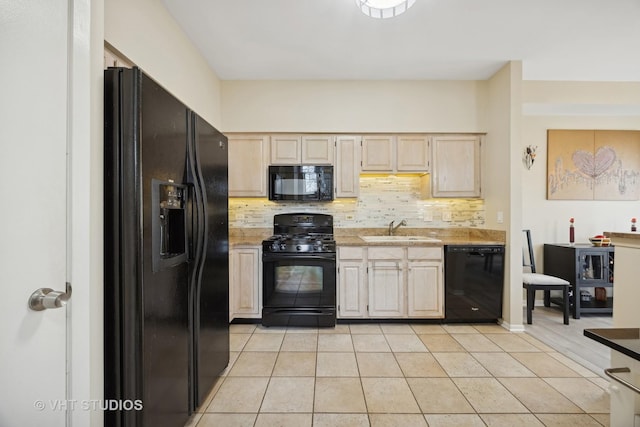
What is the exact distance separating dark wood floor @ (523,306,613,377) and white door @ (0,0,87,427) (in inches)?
130

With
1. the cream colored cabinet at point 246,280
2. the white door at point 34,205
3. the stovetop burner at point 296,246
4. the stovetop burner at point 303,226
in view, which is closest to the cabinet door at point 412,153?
the stovetop burner at point 303,226

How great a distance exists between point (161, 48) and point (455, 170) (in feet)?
10.3

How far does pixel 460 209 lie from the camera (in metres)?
3.78

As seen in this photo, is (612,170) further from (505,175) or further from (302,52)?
(302,52)

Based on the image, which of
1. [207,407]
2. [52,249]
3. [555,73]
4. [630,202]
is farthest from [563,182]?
[52,249]

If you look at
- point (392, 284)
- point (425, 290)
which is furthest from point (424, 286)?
point (392, 284)

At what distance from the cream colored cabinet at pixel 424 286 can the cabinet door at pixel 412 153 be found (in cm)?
98

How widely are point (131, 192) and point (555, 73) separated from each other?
4226 millimetres

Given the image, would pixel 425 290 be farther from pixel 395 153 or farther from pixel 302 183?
pixel 302 183

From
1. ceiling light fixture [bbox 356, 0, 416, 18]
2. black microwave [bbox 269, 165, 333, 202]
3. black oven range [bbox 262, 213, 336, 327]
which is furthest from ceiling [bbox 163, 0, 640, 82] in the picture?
black oven range [bbox 262, 213, 336, 327]

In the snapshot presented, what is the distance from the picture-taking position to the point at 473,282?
3180mm

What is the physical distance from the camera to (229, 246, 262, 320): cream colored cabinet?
3186 mm

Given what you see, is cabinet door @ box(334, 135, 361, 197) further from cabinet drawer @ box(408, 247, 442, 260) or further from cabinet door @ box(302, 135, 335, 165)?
cabinet drawer @ box(408, 247, 442, 260)

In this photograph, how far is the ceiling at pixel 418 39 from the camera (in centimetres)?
229
